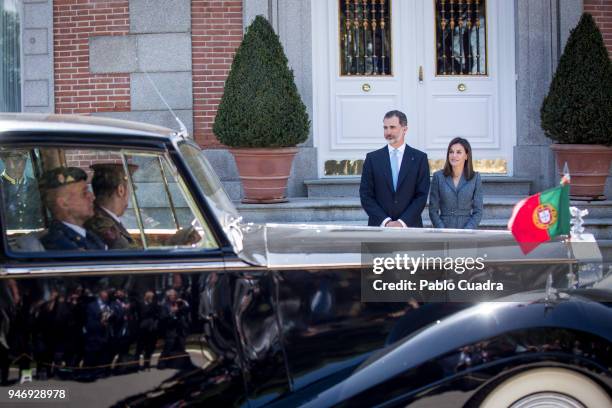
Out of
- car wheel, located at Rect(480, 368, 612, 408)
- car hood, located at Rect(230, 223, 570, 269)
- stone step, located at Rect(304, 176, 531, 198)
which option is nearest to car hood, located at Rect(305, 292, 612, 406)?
car wheel, located at Rect(480, 368, 612, 408)

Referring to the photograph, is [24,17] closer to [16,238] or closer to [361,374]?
[16,238]

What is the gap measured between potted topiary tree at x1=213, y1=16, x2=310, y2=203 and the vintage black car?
18.1ft

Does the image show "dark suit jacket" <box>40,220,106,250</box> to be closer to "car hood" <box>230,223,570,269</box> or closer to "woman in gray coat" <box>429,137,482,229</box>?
"car hood" <box>230,223,570,269</box>

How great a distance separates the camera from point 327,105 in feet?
37.0

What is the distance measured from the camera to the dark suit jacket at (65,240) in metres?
4.14

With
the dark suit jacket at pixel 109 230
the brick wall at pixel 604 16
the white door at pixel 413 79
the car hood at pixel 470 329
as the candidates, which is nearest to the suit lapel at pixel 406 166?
the car hood at pixel 470 329

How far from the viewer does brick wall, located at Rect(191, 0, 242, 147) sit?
10938 mm

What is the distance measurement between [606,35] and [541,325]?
8030 mm

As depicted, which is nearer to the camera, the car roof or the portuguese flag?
the car roof

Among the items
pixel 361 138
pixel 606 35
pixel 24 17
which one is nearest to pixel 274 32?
pixel 361 138

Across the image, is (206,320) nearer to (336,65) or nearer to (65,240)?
(65,240)

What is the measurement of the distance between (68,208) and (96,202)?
137mm

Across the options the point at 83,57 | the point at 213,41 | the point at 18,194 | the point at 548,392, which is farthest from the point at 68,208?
the point at 83,57

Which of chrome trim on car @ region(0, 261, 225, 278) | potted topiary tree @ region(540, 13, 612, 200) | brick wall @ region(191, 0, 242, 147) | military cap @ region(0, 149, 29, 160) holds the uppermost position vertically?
brick wall @ region(191, 0, 242, 147)
